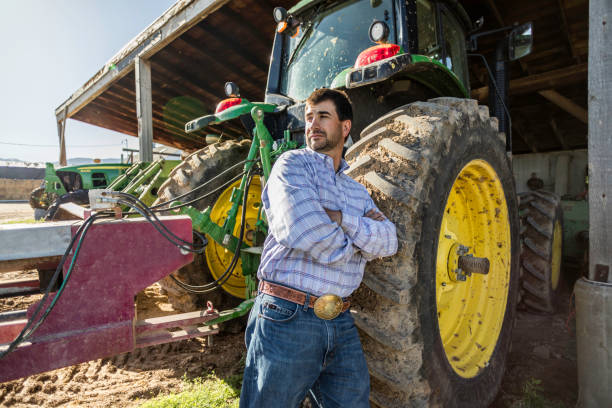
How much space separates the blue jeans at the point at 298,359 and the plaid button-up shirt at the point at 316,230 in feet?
0.38

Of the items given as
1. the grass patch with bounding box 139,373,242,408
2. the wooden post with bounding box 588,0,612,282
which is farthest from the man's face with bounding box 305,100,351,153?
the wooden post with bounding box 588,0,612,282

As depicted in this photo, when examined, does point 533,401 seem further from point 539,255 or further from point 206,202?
point 206,202

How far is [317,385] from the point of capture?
153 cm

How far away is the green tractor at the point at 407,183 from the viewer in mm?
1567

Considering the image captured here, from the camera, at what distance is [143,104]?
6.79 m

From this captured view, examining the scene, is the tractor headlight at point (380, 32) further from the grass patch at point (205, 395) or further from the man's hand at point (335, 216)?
the grass patch at point (205, 395)

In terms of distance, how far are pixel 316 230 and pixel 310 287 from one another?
0.77 ft

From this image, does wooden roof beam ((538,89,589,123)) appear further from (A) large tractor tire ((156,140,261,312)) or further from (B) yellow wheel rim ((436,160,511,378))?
(A) large tractor tire ((156,140,261,312))

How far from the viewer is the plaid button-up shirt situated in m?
1.30

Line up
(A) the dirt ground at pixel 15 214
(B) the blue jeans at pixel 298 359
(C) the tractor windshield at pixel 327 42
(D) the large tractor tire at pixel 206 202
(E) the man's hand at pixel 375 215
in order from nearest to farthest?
(B) the blue jeans at pixel 298 359, (E) the man's hand at pixel 375 215, (C) the tractor windshield at pixel 327 42, (D) the large tractor tire at pixel 206 202, (A) the dirt ground at pixel 15 214

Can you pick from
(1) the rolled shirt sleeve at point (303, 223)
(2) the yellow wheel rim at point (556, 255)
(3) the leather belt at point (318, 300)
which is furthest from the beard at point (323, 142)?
(2) the yellow wheel rim at point (556, 255)

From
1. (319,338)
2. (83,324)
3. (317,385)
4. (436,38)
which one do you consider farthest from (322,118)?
(436,38)

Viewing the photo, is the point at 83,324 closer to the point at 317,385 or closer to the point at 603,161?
the point at 317,385

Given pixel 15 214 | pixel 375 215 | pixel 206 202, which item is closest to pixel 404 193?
pixel 375 215
